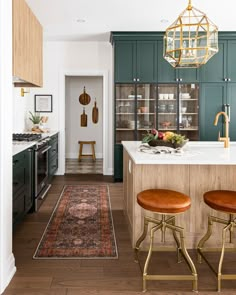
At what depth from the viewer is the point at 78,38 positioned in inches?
275

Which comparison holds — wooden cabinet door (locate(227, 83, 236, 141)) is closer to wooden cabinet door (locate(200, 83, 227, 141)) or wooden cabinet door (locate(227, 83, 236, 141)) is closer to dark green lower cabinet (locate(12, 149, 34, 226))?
wooden cabinet door (locate(200, 83, 227, 141))

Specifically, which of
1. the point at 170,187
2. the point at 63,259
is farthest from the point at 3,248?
the point at 170,187

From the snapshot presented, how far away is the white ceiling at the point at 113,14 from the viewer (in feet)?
16.4

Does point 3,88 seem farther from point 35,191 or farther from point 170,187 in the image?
point 35,191

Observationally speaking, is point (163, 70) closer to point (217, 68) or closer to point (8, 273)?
point (217, 68)

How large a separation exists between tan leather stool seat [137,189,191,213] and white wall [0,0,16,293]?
1.00 metres

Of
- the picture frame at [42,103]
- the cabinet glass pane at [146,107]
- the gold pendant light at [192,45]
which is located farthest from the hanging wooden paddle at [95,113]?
the gold pendant light at [192,45]

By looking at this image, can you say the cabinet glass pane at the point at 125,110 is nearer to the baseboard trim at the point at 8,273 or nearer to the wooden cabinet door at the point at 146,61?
the wooden cabinet door at the point at 146,61

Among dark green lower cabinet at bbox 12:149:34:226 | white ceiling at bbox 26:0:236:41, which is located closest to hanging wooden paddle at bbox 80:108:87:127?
white ceiling at bbox 26:0:236:41

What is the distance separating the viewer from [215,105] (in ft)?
21.6

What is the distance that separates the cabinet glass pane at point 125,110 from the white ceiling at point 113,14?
108cm

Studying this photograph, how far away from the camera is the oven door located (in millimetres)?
4539

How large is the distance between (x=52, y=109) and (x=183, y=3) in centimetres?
355

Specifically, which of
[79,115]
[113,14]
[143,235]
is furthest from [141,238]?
[79,115]
